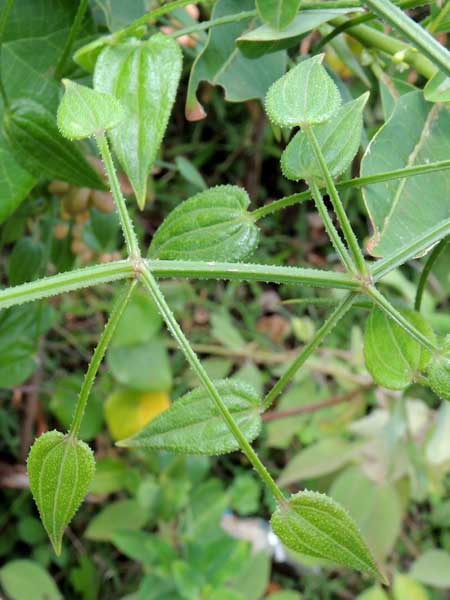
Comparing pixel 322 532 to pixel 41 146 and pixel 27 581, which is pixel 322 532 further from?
pixel 27 581

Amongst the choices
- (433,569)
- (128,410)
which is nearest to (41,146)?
(128,410)

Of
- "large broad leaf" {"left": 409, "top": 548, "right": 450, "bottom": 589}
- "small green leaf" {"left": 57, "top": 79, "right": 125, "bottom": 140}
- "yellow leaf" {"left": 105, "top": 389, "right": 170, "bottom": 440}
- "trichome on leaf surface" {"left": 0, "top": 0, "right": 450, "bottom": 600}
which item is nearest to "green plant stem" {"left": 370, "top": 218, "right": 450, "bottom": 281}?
"trichome on leaf surface" {"left": 0, "top": 0, "right": 450, "bottom": 600}

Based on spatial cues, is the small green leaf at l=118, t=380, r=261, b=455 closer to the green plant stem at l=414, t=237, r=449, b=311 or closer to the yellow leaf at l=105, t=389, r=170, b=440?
the green plant stem at l=414, t=237, r=449, b=311

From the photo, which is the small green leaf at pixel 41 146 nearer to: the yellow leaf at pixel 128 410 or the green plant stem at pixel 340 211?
the green plant stem at pixel 340 211

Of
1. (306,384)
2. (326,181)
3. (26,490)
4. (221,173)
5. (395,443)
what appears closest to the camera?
(326,181)

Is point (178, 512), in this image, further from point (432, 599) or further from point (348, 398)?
point (432, 599)

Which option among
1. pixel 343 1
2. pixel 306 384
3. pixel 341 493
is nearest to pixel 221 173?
pixel 306 384
